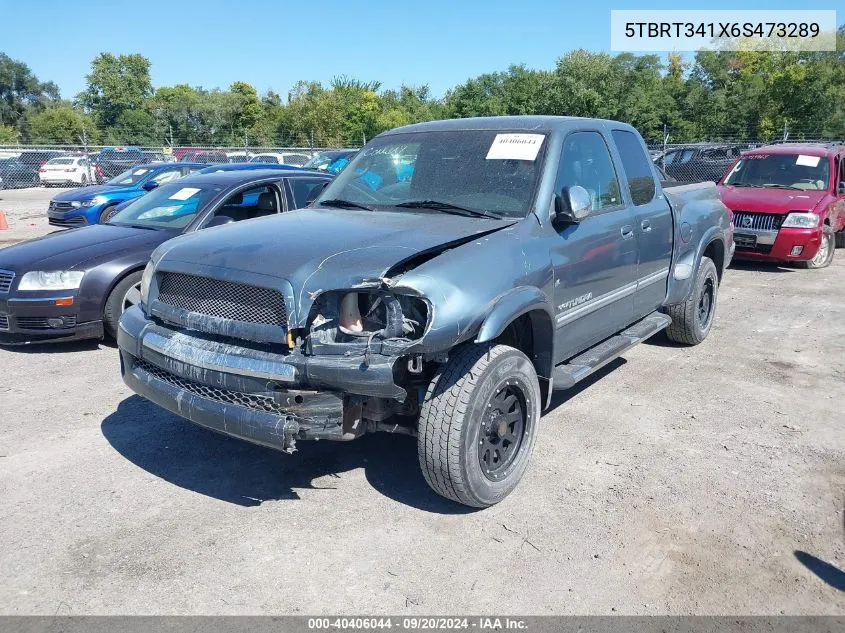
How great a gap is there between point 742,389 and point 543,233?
2601 mm

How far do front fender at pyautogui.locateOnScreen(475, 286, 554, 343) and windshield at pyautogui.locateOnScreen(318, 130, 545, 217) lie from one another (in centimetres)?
58

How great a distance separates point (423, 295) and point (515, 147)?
1.64m

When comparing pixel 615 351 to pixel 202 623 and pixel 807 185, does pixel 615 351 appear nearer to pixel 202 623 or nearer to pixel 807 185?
pixel 202 623

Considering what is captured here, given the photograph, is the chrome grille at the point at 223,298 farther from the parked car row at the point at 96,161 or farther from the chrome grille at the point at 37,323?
the parked car row at the point at 96,161

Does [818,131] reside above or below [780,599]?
above

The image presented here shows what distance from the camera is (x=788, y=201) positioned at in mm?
10156

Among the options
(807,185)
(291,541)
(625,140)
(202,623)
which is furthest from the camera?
(807,185)

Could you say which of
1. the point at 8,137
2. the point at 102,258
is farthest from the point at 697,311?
the point at 8,137

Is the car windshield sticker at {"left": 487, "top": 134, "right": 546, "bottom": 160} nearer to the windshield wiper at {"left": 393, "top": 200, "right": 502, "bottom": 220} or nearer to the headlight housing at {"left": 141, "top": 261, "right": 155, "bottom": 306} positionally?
the windshield wiper at {"left": 393, "top": 200, "right": 502, "bottom": 220}

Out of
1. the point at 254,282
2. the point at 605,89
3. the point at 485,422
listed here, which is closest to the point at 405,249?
the point at 254,282

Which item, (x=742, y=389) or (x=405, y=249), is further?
(x=742, y=389)

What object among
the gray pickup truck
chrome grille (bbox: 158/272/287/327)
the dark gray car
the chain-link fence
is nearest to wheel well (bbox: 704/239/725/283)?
the gray pickup truck

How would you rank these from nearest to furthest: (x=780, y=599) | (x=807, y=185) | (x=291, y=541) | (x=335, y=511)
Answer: (x=780, y=599), (x=291, y=541), (x=335, y=511), (x=807, y=185)

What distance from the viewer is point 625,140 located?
534 cm
